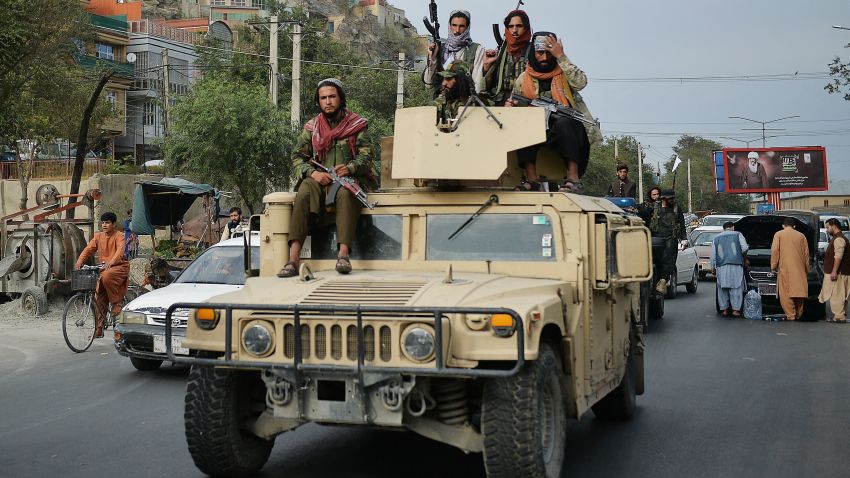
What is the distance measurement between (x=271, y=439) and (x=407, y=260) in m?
1.49

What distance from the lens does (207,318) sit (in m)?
6.02

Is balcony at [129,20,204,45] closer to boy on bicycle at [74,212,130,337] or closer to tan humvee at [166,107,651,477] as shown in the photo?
boy on bicycle at [74,212,130,337]

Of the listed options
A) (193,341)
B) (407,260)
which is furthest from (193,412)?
(407,260)

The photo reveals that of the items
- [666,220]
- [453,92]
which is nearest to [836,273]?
[666,220]

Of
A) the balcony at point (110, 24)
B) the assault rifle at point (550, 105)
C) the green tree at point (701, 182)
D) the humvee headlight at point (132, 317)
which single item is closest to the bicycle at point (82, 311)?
the humvee headlight at point (132, 317)

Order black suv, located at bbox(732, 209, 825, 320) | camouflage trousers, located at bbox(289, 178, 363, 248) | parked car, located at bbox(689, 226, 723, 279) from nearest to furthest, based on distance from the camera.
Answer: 1. camouflage trousers, located at bbox(289, 178, 363, 248)
2. black suv, located at bbox(732, 209, 825, 320)
3. parked car, located at bbox(689, 226, 723, 279)

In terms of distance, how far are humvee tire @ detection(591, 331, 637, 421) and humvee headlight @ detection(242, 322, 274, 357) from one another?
3.67 metres

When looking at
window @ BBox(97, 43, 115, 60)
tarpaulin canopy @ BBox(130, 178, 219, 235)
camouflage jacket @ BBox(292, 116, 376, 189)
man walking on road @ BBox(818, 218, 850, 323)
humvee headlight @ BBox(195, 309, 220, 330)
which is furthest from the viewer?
window @ BBox(97, 43, 115, 60)

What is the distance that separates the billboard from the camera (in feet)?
154

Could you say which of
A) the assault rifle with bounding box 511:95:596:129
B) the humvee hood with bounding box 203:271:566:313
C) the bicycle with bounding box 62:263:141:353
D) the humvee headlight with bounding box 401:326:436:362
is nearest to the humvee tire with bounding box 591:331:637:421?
the assault rifle with bounding box 511:95:596:129

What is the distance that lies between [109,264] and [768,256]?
12310mm

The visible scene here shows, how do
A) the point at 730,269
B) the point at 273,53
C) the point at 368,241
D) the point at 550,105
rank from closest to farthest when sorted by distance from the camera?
the point at 368,241, the point at 550,105, the point at 730,269, the point at 273,53

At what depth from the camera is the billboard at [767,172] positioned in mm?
47062

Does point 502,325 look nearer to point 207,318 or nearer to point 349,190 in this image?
point 207,318
